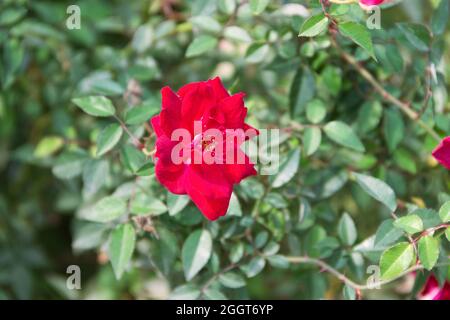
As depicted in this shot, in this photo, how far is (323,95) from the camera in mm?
1528

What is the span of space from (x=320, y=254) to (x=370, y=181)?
18 cm

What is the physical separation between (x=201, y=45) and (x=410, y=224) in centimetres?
55

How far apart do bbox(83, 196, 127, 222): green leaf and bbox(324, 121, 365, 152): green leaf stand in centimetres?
40

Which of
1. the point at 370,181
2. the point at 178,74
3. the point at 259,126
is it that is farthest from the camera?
the point at 178,74

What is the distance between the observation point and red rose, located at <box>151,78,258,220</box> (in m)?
1.03

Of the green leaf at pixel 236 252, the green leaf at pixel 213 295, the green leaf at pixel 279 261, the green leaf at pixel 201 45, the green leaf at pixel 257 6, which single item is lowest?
the green leaf at pixel 213 295

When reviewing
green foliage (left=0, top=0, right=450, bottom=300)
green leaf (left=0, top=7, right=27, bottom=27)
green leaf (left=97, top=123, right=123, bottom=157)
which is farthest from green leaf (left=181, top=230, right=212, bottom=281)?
green leaf (left=0, top=7, right=27, bottom=27)

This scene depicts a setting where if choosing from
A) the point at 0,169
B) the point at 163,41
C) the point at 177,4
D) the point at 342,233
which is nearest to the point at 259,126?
the point at 342,233

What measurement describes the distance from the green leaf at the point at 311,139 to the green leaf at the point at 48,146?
2.11ft

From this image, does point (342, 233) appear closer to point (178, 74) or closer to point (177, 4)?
point (178, 74)

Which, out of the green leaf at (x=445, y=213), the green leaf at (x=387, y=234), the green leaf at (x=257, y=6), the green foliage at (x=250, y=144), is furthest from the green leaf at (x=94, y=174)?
the green leaf at (x=445, y=213)

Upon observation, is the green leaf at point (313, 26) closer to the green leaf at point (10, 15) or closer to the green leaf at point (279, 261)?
the green leaf at point (279, 261)

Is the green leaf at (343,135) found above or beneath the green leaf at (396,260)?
above

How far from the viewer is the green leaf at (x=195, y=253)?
4.00 feet
